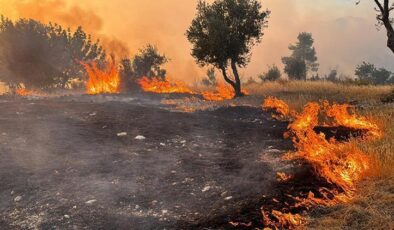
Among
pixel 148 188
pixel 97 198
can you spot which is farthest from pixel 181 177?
pixel 97 198

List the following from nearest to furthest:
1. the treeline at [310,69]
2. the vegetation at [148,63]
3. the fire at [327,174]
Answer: the fire at [327,174] → the vegetation at [148,63] → the treeline at [310,69]

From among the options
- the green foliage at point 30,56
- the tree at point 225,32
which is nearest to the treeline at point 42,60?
the green foliage at point 30,56

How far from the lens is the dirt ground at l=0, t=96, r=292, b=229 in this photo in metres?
7.20

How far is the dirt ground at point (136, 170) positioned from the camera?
7203 mm

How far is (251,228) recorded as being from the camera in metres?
6.11

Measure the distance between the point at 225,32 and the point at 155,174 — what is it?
18.7 metres

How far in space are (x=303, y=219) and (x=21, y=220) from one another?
17.7 ft

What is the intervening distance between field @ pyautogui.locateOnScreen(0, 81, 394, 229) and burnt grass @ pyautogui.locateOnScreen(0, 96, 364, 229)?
26mm

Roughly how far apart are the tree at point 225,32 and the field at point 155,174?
10.7m

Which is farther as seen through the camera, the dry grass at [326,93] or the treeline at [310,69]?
the treeline at [310,69]

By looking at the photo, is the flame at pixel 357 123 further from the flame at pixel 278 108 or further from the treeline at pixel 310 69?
the treeline at pixel 310 69

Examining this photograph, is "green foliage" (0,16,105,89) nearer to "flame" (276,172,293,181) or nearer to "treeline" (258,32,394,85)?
"treeline" (258,32,394,85)

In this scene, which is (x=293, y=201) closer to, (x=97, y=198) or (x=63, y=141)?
(x=97, y=198)

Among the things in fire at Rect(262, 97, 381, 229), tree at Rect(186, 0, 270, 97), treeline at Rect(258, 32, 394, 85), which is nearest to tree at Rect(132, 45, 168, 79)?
treeline at Rect(258, 32, 394, 85)
